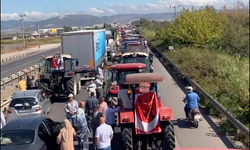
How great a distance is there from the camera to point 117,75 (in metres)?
16.4

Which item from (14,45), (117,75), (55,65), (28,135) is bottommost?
(14,45)

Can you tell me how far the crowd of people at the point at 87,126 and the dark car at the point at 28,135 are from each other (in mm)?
567

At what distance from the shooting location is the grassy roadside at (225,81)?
15.0m

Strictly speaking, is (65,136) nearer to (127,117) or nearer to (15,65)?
(127,117)

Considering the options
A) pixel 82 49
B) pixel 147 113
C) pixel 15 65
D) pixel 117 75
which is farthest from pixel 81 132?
pixel 15 65

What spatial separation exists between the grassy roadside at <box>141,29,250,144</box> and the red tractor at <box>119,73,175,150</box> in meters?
2.76

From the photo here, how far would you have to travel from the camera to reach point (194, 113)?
14.2 meters

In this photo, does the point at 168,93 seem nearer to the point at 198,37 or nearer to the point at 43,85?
the point at 43,85

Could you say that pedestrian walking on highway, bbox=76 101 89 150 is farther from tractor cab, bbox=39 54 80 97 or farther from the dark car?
tractor cab, bbox=39 54 80 97

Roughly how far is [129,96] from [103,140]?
1.94 meters

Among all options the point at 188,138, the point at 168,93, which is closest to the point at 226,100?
the point at 188,138

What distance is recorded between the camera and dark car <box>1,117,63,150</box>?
962cm

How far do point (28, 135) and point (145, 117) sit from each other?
Result: 2.85 meters

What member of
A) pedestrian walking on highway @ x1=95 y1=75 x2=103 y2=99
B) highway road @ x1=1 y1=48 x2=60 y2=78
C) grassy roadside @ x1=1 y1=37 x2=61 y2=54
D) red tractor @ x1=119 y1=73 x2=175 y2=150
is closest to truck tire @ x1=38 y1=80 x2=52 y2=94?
pedestrian walking on highway @ x1=95 y1=75 x2=103 y2=99
